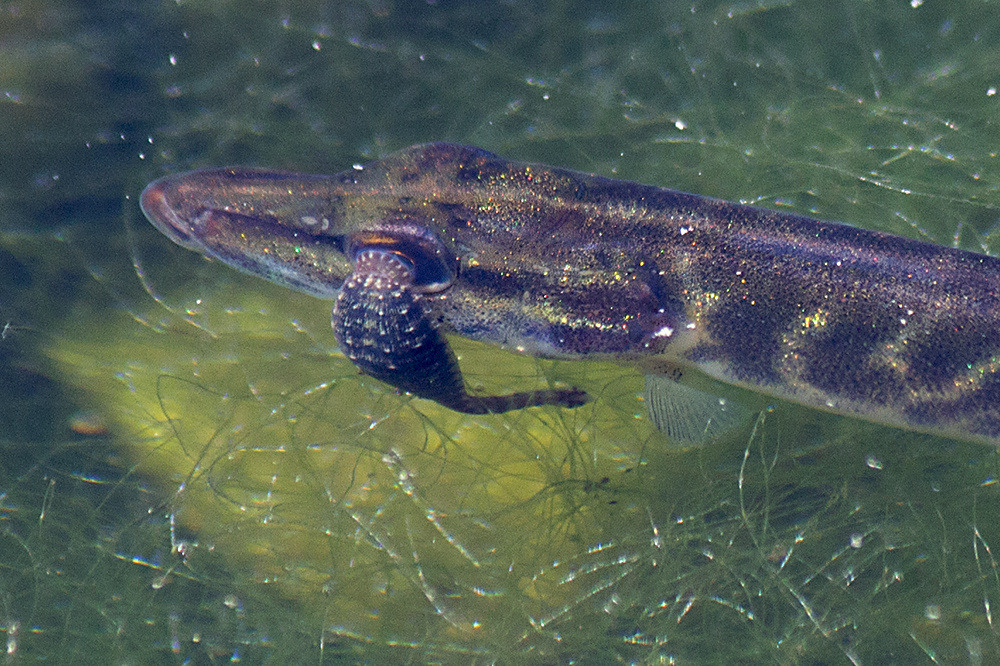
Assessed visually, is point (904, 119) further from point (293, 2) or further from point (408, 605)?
point (408, 605)

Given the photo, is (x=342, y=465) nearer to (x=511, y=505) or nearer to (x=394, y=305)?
(x=511, y=505)

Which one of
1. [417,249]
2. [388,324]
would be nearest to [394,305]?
[388,324]

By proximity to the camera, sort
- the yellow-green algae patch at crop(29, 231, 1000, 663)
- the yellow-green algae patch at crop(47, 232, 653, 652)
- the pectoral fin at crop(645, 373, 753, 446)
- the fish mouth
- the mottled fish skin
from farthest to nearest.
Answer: the yellow-green algae patch at crop(47, 232, 653, 652), the yellow-green algae patch at crop(29, 231, 1000, 663), the pectoral fin at crop(645, 373, 753, 446), the fish mouth, the mottled fish skin

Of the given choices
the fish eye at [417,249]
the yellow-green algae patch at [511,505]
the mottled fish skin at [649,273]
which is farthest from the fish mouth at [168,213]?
the yellow-green algae patch at [511,505]

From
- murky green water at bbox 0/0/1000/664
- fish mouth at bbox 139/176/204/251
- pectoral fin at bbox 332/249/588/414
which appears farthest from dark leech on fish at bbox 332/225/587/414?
murky green water at bbox 0/0/1000/664

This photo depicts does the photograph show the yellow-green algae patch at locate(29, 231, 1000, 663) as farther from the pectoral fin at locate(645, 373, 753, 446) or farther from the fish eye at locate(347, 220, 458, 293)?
the fish eye at locate(347, 220, 458, 293)

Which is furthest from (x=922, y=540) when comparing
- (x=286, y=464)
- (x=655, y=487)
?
(x=286, y=464)
